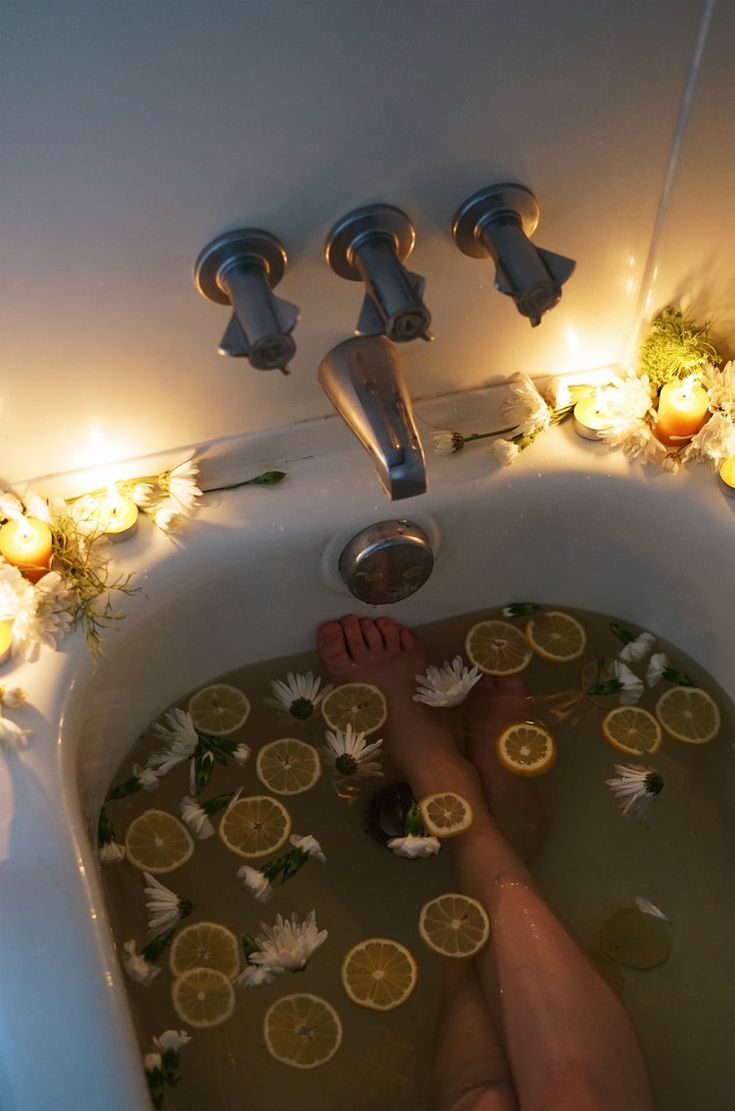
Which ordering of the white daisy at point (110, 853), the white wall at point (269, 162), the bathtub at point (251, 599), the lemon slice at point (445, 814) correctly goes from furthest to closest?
the lemon slice at point (445, 814)
the white daisy at point (110, 853)
the bathtub at point (251, 599)
the white wall at point (269, 162)

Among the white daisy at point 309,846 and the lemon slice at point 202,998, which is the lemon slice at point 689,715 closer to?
the white daisy at point 309,846

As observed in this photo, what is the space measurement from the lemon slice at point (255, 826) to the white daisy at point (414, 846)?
130 mm

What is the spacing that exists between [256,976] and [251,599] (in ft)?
1.33

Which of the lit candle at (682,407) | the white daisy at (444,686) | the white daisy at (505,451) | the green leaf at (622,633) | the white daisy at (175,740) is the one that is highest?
the white daisy at (505,451)

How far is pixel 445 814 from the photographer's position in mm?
1177

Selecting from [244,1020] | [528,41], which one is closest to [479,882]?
[244,1020]

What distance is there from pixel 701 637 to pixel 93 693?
713 millimetres

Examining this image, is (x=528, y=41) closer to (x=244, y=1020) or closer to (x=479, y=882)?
(x=479, y=882)

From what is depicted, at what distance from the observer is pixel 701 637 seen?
119 centimetres

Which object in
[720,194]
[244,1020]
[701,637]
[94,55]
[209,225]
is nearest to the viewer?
[94,55]

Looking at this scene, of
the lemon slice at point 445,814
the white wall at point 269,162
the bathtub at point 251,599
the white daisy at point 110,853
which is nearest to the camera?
the white wall at point 269,162

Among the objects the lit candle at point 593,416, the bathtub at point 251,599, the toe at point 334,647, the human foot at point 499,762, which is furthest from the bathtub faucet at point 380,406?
the human foot at point 499,762

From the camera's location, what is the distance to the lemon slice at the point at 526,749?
48.1 inches

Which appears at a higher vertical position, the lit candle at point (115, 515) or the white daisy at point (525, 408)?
the lit candle at point (115, 515)
